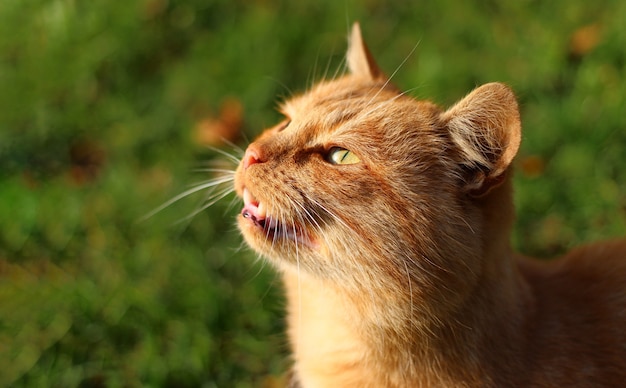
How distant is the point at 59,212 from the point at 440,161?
2649 millimetres

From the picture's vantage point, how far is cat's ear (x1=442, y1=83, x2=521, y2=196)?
82.8 inches

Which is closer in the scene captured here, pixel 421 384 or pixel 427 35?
pixel 421 384

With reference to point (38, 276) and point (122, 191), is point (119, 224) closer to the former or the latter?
point (122, 191)

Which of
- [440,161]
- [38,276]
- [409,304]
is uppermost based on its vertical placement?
[38,276]

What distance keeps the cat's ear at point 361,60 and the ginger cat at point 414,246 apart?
0.28 metres

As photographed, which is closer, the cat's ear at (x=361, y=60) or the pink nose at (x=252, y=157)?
the pink nose at (x=252, y=157)

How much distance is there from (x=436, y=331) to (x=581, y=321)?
679 millimetres

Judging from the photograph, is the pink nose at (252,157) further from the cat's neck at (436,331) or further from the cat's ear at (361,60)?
the cat's ear at (361,60)

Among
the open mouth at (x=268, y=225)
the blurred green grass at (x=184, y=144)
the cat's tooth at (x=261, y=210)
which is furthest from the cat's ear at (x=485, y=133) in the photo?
the blurred green grass at (x=184, y=144)

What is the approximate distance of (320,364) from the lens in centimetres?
266

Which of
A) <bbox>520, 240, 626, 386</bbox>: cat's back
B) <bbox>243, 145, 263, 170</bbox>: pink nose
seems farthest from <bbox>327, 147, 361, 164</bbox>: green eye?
<bbox>520, 240, 626, 386</bbox>: cat's back

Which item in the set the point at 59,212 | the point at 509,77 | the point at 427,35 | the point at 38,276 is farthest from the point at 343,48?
the point at 38,276

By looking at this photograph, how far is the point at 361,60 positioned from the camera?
2.91 meters

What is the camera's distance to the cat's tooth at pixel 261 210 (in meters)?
2.32
